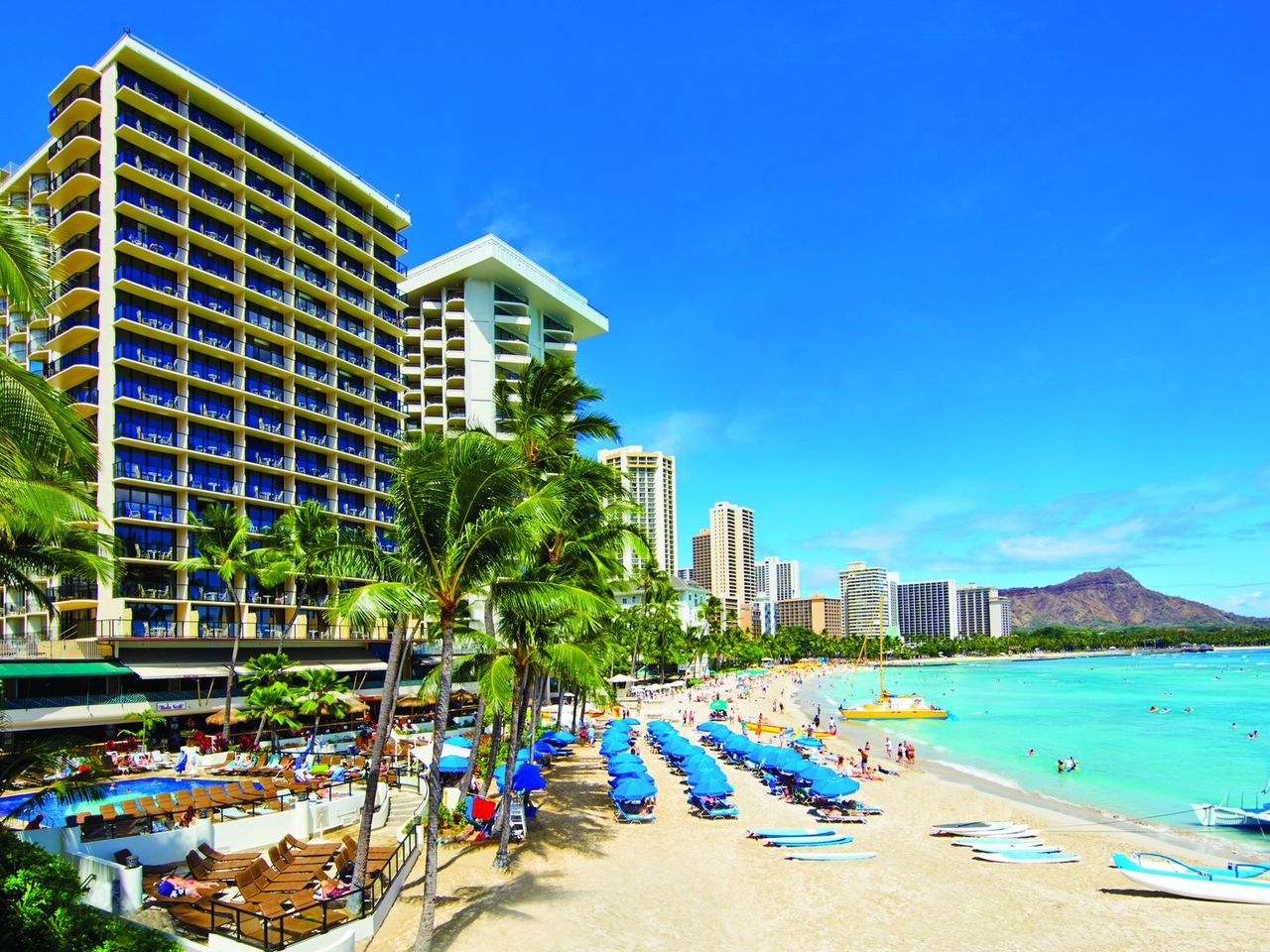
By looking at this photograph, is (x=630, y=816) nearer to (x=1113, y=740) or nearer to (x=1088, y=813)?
(x=1088, y=813)

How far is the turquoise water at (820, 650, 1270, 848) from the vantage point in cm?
3788

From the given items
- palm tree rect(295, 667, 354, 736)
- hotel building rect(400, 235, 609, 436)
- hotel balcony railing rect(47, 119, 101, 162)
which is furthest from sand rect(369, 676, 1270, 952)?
hotel building rect(400, 235, 609, 436)

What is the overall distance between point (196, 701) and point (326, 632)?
406 inches

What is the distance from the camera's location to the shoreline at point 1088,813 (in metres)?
26.6

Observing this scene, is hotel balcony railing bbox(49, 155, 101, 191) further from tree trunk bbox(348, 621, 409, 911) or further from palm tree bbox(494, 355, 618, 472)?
tree trunk bbox(348, 621, 409, 911)

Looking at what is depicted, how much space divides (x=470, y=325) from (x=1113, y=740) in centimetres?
5722

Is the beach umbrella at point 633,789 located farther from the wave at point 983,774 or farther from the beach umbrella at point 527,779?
the wave at point 983,774

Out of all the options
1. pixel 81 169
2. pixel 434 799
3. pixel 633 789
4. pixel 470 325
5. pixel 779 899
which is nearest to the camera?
pixel 434 799

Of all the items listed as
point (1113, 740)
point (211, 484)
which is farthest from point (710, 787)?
point (1113, 740)

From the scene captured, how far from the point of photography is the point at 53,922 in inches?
398

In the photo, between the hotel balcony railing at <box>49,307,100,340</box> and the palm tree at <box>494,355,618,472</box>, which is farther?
the hotel balcony railing at <box>49,307,100,340</box>

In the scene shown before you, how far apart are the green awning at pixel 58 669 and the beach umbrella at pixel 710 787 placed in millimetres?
24847

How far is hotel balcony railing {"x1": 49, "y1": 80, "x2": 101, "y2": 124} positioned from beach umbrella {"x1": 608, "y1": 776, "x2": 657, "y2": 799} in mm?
41972

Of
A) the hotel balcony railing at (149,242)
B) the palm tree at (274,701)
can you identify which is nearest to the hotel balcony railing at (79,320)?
the hotel balcony railing at (149,242)
